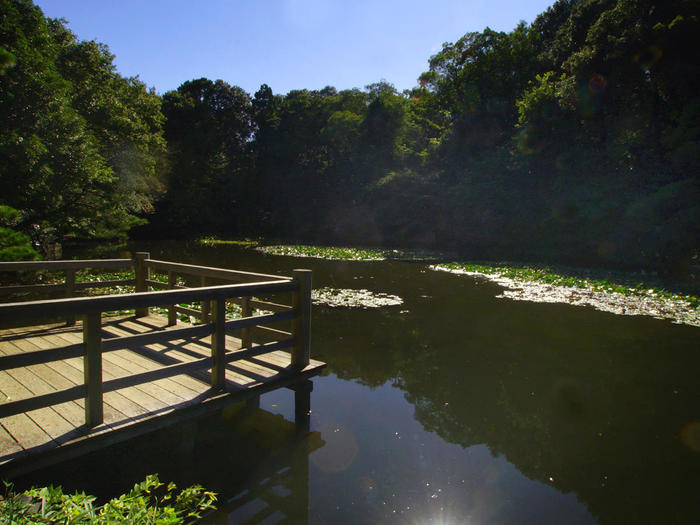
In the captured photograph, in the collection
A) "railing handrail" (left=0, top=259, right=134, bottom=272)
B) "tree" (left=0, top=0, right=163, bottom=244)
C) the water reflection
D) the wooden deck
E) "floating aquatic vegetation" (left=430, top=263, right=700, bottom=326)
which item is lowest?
the water reflection

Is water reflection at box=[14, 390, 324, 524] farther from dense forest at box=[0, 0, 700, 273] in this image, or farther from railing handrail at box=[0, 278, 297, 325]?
dense forest at box=[0, 0, 700, 273]

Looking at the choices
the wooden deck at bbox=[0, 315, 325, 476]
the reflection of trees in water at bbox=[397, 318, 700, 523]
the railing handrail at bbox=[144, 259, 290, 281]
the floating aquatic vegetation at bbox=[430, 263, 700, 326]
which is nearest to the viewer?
the wooden deck at bbox=[0, 315, 325, 476]

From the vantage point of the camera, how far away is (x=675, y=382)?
6465 millimetres

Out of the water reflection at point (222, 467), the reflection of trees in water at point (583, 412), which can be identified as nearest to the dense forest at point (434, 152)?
the water reflection at point (222, 467)

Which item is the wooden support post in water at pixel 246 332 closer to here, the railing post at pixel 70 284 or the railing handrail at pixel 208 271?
the railing handrail at pixel 208 271

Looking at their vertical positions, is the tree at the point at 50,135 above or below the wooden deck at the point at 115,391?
above

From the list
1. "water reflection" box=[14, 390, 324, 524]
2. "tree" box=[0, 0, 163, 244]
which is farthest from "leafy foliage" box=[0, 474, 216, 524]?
"tree" box=[0, 0, 163, 244]

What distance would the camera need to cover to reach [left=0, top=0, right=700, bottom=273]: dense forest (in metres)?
17.3

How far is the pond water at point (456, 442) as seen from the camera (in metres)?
3.61

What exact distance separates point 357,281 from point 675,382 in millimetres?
10596

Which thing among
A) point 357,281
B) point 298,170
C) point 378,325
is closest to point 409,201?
point 298,170

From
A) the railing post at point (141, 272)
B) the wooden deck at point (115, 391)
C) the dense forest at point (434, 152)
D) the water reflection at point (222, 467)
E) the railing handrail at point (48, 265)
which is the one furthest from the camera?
the dense forest at point (434, 152)

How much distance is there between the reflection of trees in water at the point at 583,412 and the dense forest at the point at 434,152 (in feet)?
41.3

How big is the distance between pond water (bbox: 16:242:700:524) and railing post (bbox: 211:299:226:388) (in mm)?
494
